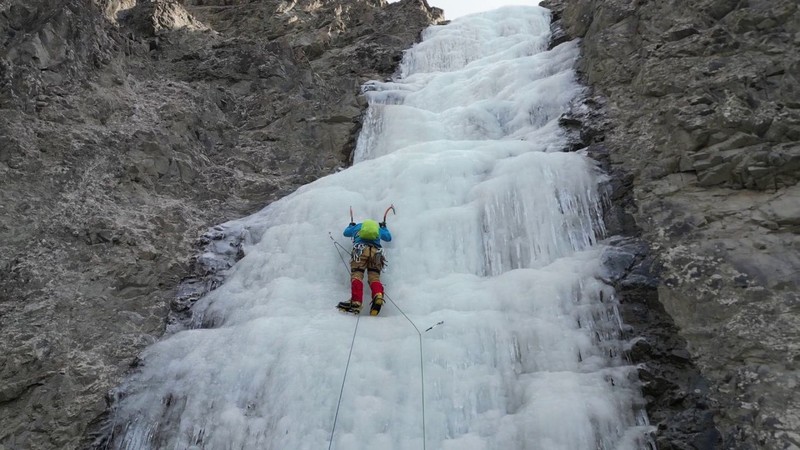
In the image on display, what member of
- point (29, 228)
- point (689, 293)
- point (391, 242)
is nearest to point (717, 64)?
point (689, 293)

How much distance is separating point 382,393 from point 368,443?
48 centimetres

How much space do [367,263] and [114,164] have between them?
163 inches

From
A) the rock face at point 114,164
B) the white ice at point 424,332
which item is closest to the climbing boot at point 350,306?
the white ice at point 424,332

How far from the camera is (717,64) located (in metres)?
6.07

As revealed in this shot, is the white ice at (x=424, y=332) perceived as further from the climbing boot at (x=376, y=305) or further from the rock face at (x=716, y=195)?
the rock face at (x=716, y=195)

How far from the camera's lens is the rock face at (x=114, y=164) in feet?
18.3

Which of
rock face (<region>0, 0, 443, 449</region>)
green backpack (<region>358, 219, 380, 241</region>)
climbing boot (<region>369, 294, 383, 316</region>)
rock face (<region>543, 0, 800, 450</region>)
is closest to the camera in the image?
rock face (<region>543, 0, 800, 450</region>)

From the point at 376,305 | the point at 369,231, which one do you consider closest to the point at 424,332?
the point at 376,305

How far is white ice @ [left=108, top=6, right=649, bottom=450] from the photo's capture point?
177 inches

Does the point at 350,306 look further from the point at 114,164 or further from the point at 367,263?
the point at 114,164

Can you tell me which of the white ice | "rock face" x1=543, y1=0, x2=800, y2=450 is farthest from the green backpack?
"rock face" x1=543, y1=0, x2=800, y2=450

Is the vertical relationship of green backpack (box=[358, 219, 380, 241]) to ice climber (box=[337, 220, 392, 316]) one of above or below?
above

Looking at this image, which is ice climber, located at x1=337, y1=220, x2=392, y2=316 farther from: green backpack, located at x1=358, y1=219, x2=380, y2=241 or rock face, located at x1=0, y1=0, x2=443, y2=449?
rock face, located at x1=0, y1=0, x2=443, y2=449

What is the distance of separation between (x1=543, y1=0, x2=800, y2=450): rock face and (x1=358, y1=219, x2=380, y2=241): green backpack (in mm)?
2668
